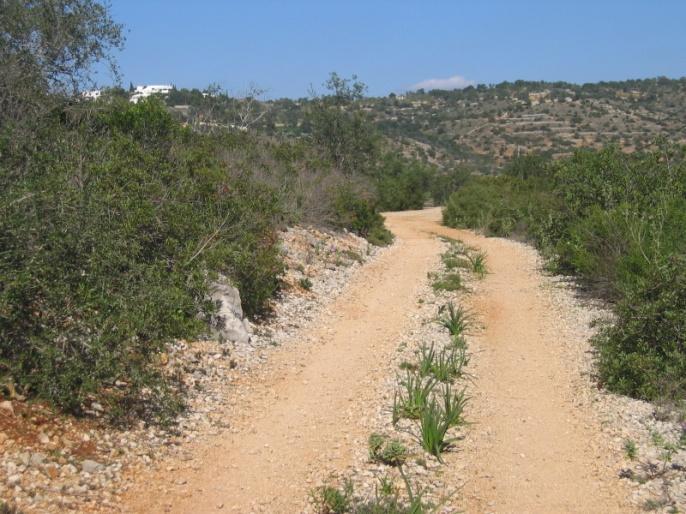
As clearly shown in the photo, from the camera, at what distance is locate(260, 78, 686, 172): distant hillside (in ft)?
225

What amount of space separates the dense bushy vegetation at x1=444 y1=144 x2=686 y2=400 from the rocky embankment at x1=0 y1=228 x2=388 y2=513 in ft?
15.9

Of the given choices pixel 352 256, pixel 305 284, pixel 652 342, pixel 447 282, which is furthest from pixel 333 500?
pixel 352 256

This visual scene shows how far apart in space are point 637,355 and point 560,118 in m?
77.1

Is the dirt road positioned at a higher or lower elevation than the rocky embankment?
lower

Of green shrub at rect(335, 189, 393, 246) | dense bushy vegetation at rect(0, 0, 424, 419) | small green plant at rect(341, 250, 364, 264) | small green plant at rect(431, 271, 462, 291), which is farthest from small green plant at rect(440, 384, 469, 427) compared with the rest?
green shrub at rect(335, 189, 393, 246)

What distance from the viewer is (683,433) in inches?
281

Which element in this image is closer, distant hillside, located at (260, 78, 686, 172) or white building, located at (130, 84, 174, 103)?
white building, located at (130, 84, 174, 103)

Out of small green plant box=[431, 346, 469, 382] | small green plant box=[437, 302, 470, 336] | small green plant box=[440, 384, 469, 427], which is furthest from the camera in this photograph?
small green plant box=[437, 302, 470, 336]

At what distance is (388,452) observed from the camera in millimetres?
6449

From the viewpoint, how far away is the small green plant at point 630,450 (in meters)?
6.68

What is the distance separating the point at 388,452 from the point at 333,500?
3.45ft

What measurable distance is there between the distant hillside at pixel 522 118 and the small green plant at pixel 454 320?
41126mm

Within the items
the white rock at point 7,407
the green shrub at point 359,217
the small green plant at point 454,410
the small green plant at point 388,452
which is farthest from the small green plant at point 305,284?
the white rock at point 7,407

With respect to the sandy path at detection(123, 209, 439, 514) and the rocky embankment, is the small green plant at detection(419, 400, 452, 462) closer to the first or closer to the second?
the sandy path at detection(123, 209, 439, 514)
